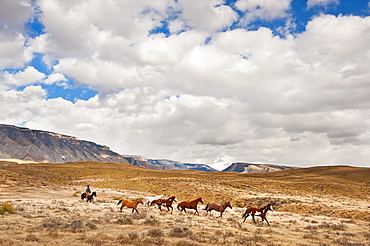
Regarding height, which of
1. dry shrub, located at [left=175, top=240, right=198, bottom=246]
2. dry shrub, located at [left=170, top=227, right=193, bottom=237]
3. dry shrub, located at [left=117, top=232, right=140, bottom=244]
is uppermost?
dry shrub, located at [left=175, top=240, right=198, bottom=246]

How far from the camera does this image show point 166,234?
14070 millimetres

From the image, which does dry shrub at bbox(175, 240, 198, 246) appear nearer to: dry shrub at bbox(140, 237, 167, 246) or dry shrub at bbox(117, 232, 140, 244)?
dry shrub at bbox(140, 237, 167, 246)

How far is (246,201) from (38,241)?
105ft

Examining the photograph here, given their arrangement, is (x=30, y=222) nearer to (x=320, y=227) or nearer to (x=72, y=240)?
(x=72, y=240)

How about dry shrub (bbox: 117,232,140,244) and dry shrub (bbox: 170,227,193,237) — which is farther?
dry shrub (bbox: 170,227,193,237)

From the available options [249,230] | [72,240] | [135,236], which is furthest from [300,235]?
[72,240]

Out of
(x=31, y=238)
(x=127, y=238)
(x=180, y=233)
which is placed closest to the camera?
(x=31, y=238)

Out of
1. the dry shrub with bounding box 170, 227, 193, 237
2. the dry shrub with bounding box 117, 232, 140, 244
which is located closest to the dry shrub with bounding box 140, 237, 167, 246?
the dry shrub with bounding box 117, 232, 140, 244

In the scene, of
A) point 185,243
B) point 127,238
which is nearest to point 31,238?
point 127,238

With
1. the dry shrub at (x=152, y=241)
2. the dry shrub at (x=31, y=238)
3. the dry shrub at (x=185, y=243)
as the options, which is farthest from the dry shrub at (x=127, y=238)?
the dry shrub at (x=31, y=238)

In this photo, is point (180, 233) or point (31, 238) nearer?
point (31, 238)

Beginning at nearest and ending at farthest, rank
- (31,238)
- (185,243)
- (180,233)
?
(31,238)
(185,243)
(180,233)

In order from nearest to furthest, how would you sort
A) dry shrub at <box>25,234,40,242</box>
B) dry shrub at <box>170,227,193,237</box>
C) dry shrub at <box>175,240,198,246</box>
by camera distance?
dry shrub at <box>25,234,40,242</box> → dry shrub at <box>175,240,198,246</box> → dry shrub at <box>170,227,193,237</box>

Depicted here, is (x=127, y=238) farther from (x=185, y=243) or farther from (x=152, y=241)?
(x=185, y=243)
